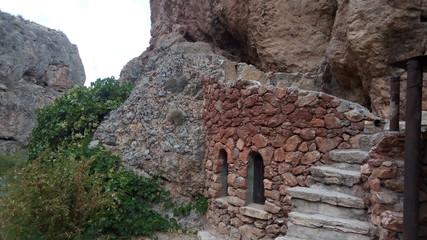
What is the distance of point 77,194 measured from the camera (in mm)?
5535

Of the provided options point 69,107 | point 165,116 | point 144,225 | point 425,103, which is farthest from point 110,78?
point 425,103

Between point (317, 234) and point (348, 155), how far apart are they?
1325 millimetres

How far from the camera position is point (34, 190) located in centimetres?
525

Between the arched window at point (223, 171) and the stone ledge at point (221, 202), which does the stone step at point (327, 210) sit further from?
the arched window at point (223, 171)

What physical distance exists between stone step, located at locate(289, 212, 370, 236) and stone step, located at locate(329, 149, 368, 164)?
98cm

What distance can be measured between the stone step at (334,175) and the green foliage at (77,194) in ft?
11.0

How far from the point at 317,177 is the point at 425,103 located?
2278 millimetres

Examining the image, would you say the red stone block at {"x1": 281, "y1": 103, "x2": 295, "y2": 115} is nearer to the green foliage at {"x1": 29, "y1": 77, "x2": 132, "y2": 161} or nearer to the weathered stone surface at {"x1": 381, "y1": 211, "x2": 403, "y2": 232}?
the weathered stone surface at {"x1": 381, "y1": 211, "x2": 403, "y2": 232}

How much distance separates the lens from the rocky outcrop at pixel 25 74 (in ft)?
55.3

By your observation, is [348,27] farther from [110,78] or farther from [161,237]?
[110,78]

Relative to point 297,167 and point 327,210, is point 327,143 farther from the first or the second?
point 327,210

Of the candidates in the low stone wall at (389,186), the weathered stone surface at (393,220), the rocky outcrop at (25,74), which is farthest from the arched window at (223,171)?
the rocky outcrop at (25,74)

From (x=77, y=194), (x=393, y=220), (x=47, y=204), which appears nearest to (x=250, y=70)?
(x=77, y=194)

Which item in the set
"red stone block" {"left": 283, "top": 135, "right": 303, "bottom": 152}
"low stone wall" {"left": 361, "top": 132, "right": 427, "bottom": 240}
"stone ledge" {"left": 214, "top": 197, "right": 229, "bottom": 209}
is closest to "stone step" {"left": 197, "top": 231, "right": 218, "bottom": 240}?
"stone ledge" {"left": 214, "top": 197, "right": 229, "bottom": 209}
